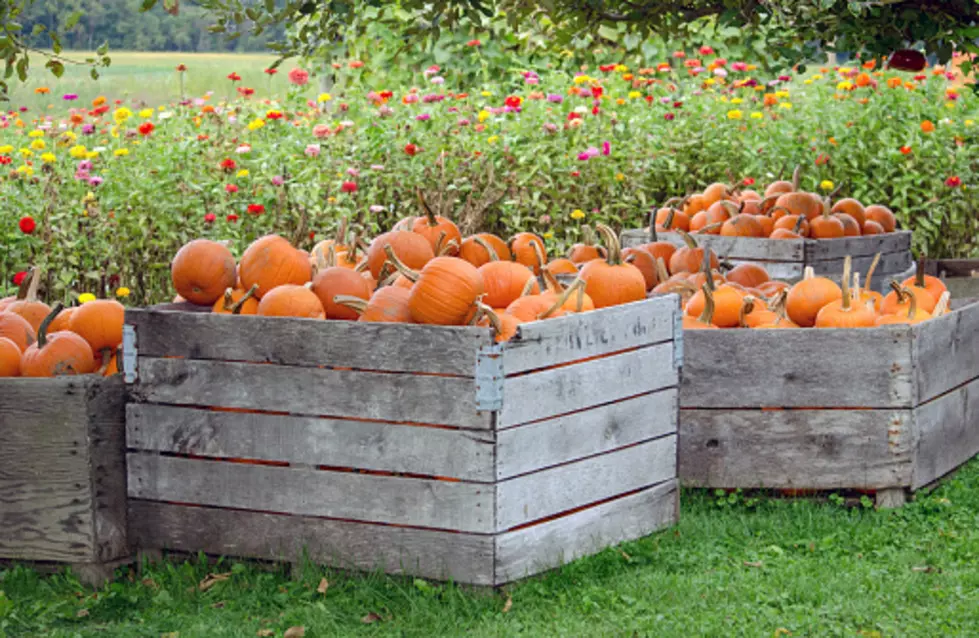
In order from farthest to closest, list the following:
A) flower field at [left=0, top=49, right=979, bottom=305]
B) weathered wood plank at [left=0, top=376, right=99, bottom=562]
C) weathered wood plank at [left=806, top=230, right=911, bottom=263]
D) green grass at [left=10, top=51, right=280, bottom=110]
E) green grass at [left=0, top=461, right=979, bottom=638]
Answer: green grass at [left=10, top=51, right=280, bottom=110]
flower field at [left=0, top=49, right=979, bottom=305]
weathered wood plank at [left=806, top=230, right=911, bottom=263]
weathered wood plank at [left=0, top=376, right=99, bottom=562]
green grass at [left=0, top=461, right=979, bottom=638]

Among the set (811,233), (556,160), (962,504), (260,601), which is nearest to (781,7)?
(811,233)

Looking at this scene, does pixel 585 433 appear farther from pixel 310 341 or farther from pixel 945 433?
pixel 945 433

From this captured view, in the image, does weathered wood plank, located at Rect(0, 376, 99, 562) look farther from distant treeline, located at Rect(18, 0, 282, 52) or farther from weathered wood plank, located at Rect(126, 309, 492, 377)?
distant treeline, located at Rect(18, 0, 282, 52)

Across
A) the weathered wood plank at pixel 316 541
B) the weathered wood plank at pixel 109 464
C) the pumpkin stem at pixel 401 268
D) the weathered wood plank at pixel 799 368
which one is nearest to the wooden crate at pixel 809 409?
the weathered wood plank at pixel 799 368

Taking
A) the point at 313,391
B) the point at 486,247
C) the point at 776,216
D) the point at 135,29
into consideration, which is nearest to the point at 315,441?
the point at 313,391

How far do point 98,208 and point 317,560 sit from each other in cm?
328

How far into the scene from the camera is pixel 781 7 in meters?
5.06

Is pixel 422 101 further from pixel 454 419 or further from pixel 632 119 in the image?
pixel 454 419

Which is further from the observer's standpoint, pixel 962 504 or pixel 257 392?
pixel 962 504

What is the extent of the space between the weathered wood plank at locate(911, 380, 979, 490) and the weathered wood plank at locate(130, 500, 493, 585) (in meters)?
1.72

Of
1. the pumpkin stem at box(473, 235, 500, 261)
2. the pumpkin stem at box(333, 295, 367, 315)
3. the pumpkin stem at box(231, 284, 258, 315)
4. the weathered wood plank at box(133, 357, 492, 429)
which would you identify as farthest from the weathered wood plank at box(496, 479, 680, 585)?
the pumpkin stem at box(231, 284, 258, 315)

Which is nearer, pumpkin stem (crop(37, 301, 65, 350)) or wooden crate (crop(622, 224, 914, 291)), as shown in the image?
pumpkin stem (crop(37, 301, 65, 350))

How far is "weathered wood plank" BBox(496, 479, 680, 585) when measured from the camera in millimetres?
3318

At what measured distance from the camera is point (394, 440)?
3.34 metres
